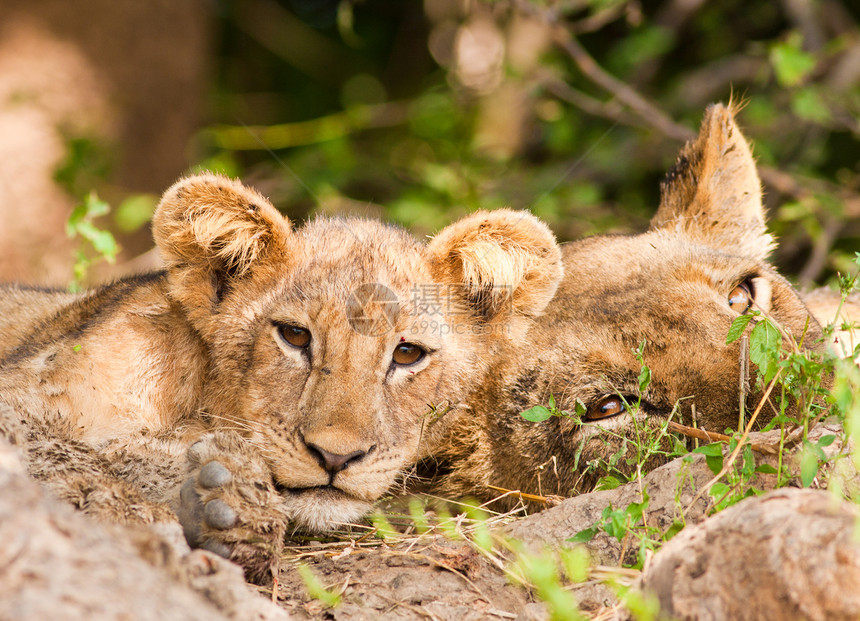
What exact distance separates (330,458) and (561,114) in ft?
17.9

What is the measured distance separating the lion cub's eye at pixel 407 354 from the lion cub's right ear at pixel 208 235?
0.62 m

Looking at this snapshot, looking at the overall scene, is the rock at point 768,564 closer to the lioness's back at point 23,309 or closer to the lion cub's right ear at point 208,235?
the lion cub's right ear at point 208,235

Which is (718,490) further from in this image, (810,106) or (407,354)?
(810,106)

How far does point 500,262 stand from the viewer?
11.9 ft

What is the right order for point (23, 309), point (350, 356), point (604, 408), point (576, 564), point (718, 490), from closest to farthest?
point (576, 564) → point (718, 490) → point (350, 356) → point (604, 408) → point (23, 309)

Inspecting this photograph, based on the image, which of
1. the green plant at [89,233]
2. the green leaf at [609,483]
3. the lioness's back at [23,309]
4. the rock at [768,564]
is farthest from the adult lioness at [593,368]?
the green plant at [89,233]

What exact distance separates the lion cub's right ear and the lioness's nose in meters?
0.81

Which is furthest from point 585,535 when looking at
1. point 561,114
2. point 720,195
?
point 561,114

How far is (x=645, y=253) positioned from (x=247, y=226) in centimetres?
184

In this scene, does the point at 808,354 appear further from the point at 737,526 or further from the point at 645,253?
the point at 645,253

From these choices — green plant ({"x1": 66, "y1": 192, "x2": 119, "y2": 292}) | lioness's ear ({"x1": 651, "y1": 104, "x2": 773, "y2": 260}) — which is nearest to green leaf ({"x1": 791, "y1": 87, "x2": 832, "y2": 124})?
lioness's ear ({"x1": 651, "y1": 104, "x2": 773, "y2": 260})

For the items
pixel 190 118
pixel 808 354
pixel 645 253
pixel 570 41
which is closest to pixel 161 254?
pixel 645 253
